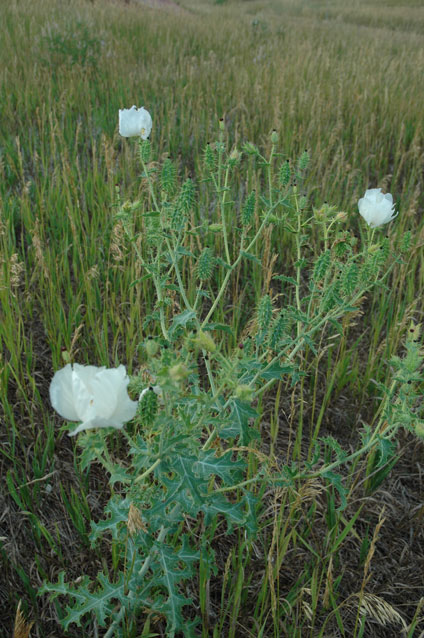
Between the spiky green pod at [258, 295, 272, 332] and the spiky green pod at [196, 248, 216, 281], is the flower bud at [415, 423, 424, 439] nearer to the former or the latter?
the spiky green pod at [258, 295, 272, 332]

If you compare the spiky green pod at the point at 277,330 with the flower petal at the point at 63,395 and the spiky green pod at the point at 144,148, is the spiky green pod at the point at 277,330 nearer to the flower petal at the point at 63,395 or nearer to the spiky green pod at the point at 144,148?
the flower petal at the point at 63,395

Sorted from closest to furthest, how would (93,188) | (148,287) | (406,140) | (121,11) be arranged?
1. (148,287)
2. (93,188)
3. (406,140)
4. (121,11)

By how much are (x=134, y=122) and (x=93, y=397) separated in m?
0.89

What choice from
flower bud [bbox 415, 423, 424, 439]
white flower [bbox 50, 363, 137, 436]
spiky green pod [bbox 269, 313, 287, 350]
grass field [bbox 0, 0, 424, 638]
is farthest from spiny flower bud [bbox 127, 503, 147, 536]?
flower bud [bbox 415, 423, 424, 439]

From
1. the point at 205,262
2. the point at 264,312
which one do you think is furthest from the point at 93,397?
the point at 205,262

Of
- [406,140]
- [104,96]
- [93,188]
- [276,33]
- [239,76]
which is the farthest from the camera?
[276,33]

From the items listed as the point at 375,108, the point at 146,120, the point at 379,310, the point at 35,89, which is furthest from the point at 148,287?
the point at 375,108

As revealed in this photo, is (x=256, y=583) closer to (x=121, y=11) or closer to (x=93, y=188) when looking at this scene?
(x=93, y=188)

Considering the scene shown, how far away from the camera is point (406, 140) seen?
11.8ft

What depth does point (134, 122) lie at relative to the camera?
134cm

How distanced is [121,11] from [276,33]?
2421 millimetres

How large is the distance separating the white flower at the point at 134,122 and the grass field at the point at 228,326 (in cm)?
11

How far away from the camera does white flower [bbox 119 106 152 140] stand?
1.32 metres

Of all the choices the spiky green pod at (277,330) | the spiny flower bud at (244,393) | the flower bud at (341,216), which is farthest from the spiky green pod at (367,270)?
the spiny flower bud at (244,393)
